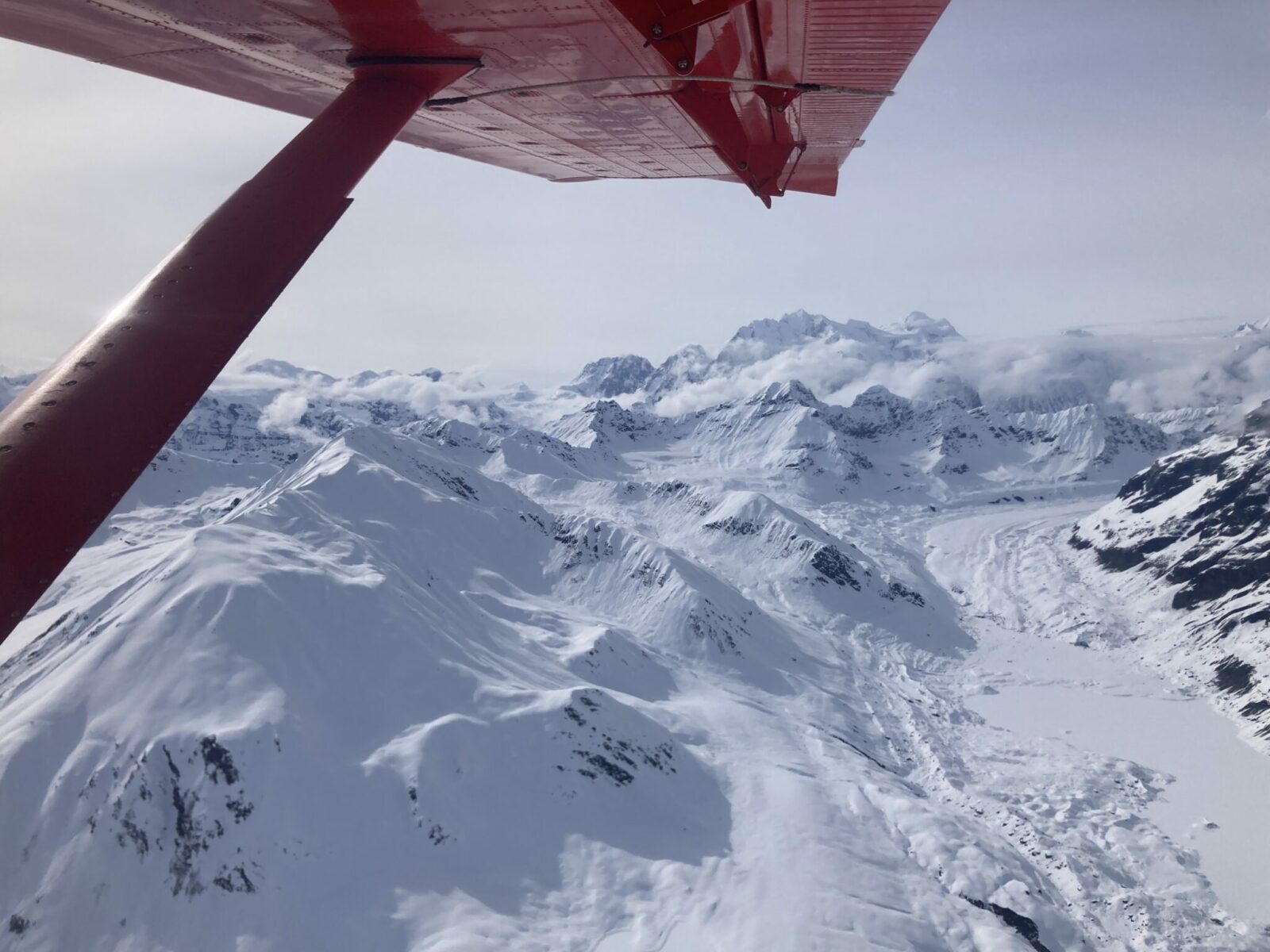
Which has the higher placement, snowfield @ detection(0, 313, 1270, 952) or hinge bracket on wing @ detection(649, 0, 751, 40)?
hinge bracket on wing @ detection(649, 0, 751, 40)

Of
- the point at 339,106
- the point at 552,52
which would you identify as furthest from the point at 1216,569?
the point at 339,106

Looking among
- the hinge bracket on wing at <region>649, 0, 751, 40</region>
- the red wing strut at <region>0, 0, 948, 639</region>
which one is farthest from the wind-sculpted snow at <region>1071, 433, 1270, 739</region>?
the hinge bracket on wing at <region>649, 0, 751, 40</region>

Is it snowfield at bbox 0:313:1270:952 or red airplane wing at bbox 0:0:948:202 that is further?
snowfield at bbox 0:313:1270:952

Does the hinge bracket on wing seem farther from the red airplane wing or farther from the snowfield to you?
the snowfield

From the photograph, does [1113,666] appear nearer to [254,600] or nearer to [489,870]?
[489,870]

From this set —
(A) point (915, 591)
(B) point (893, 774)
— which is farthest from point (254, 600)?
(A) point (915, 591)

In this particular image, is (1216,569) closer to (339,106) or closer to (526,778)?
(526,778)

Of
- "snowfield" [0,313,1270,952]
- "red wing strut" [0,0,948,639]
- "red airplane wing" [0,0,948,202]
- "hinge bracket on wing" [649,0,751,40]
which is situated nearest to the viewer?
"red wing strut" [0,0,948,639]

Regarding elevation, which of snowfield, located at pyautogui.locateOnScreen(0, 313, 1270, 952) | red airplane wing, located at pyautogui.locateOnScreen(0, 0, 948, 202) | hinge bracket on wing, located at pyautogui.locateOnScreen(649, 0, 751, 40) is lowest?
snowfield, located at pyautogui.locateOnScreen(0, 313, 1270, 952)

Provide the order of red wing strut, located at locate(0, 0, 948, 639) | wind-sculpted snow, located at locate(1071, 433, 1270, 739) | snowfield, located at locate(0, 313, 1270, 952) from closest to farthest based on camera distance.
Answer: red wing strut, located at locate(0, 0, 948, 639)
snowfield, located at locate(0, 313, 1270, 952)
wind-sculpted snow, located at locate(1071, 433, 1270, 739)
